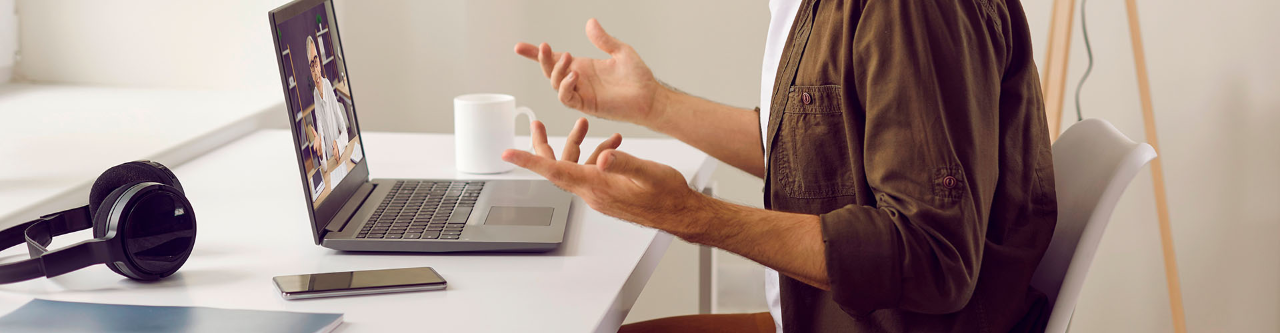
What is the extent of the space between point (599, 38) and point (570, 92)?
3.6 inches

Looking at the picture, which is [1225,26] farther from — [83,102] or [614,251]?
[83,102]

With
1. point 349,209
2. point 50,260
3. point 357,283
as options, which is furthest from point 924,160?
point 50,260

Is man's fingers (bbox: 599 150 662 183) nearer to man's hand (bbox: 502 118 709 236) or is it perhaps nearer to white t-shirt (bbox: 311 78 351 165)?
man's hand (bbox: 502 118 709 236)

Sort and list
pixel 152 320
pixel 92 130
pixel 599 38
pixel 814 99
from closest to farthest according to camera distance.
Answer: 1. pixel 152 320
2. pixel 814 99
3. pixel 599 38
4. pixel 92 130

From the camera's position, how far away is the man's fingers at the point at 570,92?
119 centimetres

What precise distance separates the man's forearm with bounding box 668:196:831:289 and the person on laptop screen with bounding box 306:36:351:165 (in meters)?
0.41

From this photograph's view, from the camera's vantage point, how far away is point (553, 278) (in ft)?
2.90

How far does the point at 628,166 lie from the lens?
2.63ft

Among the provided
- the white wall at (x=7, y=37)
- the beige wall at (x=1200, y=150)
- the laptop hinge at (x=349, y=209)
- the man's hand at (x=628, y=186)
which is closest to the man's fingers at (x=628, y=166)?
the man's hand at (x=628, y=186)

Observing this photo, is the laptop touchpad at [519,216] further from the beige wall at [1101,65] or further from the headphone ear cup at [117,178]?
the beige wall at [1101,65]

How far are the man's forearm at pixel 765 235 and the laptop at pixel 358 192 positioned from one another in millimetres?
172

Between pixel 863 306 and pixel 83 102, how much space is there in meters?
1.32

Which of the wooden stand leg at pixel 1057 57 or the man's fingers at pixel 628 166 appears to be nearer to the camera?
the man's fingers at pixel 628 166

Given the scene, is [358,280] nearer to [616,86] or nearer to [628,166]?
[628,166]
